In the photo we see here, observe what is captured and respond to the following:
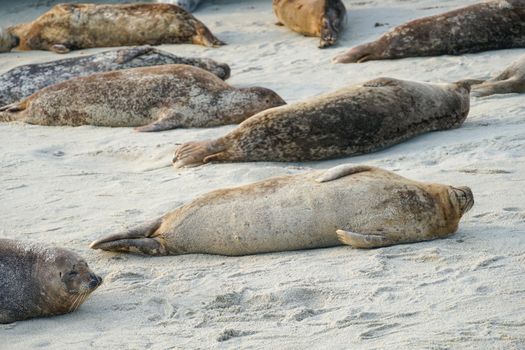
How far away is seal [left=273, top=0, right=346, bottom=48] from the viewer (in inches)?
429

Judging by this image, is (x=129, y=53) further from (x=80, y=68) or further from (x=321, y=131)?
(x=321, y=131)

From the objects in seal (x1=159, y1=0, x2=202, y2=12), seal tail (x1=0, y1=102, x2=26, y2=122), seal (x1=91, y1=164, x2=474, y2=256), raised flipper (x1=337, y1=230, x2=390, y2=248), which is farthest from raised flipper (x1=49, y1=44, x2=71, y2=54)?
raised flipper (x1=337, y1=230, x2=390, y2=248)

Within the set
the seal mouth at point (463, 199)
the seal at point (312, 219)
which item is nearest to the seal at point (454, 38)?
the seal at point (312, 219)

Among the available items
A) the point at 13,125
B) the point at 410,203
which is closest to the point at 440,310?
the point at 410,203

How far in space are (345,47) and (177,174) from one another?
4.22 metres

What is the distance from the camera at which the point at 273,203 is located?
17.1ft

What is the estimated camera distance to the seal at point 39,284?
4.45 meters

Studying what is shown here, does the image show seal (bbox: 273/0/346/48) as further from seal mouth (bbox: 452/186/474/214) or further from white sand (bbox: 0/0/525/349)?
seal mouth (bbox: 452/186/474/214)

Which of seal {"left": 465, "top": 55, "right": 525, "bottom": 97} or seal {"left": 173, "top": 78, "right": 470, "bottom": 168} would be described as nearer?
seal {"left": 173, "top": 78, "right": 470, "bottom": 168}

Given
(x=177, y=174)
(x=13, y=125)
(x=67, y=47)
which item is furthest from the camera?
(x=67, y=47)

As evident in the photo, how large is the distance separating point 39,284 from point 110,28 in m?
7.70

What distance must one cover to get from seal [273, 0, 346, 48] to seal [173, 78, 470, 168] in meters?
3.57

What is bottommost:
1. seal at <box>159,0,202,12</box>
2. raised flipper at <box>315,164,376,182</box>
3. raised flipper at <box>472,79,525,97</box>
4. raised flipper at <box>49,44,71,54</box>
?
raised flipper at <box>49,44,71,54</box>

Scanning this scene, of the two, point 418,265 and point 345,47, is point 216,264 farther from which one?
point 345,47
